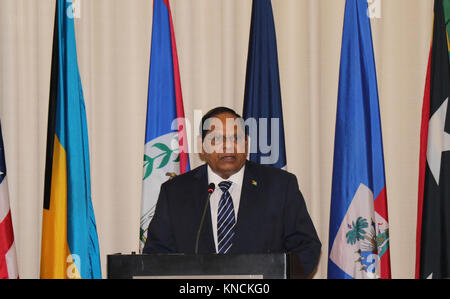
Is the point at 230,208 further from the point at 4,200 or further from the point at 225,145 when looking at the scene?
Result: the point at 4,200

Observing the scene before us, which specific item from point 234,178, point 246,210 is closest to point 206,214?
point 246,210

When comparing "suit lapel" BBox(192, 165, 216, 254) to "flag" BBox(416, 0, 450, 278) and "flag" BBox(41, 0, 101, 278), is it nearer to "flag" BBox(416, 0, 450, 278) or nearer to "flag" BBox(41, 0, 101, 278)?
"flag" BBox(41, 0, 101, 278)

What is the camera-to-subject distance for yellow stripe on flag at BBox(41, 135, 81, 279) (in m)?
4.19

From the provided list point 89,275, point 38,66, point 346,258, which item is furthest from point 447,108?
point 38,66

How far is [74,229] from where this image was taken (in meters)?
4.20

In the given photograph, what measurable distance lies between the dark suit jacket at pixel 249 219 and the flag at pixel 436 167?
138 cm

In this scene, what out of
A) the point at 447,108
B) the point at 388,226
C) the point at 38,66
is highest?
the point at 38,66

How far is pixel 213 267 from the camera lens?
1.89 metres

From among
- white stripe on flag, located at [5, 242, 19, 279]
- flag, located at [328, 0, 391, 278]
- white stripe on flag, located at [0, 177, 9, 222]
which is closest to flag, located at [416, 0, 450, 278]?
flag, located at [328, 0, 391, 278]

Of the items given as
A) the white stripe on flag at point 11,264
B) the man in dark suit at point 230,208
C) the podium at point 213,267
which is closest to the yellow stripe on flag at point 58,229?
the white stripe on flag at point 11,264

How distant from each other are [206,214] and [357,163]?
1548mm

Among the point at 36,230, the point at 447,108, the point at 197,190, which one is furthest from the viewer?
the point at 36,230
